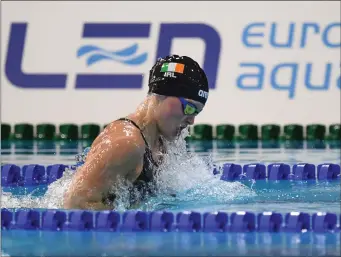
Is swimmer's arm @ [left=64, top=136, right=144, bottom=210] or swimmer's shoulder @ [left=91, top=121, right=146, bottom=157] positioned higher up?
swimmer's shoulder @ [left=91, top=121, right=146, bottom=157]

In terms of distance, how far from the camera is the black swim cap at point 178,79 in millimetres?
4203

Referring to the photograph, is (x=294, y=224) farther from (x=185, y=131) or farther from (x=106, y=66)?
(x=106, y=66)

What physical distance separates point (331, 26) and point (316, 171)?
441cm

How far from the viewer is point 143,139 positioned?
13.3ft

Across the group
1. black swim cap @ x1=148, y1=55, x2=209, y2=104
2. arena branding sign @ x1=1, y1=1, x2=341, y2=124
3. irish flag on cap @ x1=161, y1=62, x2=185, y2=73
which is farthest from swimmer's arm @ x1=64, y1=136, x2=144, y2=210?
arena branding sign @ x1=1, y1=1, x2=341, y2=124

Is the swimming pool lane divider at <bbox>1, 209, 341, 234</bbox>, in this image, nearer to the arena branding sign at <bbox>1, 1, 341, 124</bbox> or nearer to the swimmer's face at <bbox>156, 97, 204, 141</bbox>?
the swimmer's face at <bbox>156, 97, 204, 141</bbox>

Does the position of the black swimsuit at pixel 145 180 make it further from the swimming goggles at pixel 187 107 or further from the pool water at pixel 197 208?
the swimming goggles at pixel 187 107

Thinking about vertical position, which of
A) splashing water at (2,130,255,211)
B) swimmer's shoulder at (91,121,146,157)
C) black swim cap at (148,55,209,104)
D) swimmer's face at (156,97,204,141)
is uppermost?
black swim cap at (148,55,209,104)

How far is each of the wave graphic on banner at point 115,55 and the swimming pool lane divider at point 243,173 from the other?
4.30 metres

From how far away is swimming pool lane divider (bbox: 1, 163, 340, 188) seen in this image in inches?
245

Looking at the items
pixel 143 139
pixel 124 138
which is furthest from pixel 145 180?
pixel 124 138

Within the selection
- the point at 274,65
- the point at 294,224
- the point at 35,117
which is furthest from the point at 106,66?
the point at 294,224

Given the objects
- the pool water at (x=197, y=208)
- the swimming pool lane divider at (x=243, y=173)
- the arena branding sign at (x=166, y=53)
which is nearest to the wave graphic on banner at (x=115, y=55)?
the arena branding sign at (x=166, y=53)

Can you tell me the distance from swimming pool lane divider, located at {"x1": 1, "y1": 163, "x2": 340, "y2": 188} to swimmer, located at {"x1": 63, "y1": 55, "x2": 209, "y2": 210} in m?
2.00
